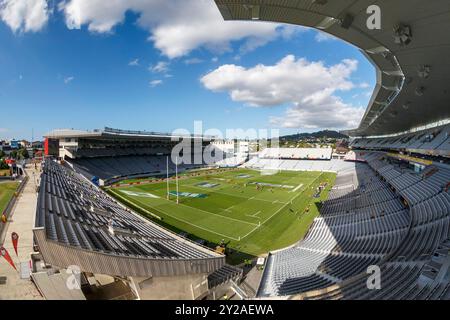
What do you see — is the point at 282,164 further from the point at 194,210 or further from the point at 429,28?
the point at 429,28

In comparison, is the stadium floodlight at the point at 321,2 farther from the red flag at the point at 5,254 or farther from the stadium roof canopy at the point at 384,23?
the red flag at the point at 5,254

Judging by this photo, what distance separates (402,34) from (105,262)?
11514mm

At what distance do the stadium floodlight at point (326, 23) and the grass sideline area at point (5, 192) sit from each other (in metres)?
19.3

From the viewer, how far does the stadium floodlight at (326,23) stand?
7550mm

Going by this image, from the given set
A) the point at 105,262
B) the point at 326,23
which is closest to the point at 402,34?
the point at 326,23

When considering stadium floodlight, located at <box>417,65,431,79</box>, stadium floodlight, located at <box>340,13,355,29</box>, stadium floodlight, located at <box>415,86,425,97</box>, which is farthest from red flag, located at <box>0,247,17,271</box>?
stadium floodlight, located at <box>415,86,425,97</box>

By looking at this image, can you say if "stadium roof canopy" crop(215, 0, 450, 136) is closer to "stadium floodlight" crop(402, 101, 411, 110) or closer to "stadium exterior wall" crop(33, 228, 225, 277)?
"stadium floodlight" crop(402, 101, 411, 110)

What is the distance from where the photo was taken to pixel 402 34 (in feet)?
24.4

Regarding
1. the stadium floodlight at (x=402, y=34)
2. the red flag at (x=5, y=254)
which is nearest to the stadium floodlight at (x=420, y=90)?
the stadium floodlight at (x=402, y=34)

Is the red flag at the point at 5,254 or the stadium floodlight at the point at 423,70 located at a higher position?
the stadium floodlight at the point at 423,70
